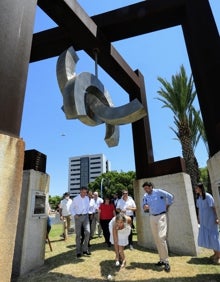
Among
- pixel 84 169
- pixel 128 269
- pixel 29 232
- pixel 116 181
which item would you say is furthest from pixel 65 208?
pixel 84 169

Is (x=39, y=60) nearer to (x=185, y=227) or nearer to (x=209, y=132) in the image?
(x=209, y=132)

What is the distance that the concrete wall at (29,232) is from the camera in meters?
5.24

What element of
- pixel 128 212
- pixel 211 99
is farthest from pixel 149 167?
pixel 211 99

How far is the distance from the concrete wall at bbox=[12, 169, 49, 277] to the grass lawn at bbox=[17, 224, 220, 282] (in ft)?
0.79

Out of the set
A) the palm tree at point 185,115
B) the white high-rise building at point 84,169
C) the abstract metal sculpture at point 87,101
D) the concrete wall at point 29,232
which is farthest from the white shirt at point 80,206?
the white high-rise building at point 84,169

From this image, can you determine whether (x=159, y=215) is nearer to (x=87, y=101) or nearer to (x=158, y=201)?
(x=158, y=201)

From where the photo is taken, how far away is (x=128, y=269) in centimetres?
518

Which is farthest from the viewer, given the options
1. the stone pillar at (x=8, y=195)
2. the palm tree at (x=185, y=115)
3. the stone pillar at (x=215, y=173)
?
the palm tree at (x=185, y=115)

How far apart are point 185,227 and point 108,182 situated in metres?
42.3

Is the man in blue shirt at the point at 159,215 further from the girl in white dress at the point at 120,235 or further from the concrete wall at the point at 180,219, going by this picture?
the concrete wall at the point at 180,219

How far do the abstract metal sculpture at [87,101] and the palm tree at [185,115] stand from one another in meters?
11.2

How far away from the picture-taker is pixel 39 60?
22.5 feet

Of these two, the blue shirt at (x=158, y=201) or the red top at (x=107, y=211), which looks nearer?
the blue shirt at (x=158, y=201)

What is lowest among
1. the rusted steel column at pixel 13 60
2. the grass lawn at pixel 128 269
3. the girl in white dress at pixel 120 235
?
the grass lawn at pixel 128 269
